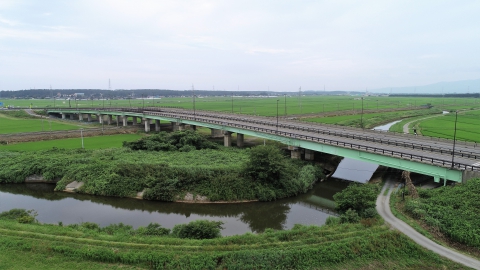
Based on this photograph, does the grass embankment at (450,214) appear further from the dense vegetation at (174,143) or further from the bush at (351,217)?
the dense vegetation at (174,143)

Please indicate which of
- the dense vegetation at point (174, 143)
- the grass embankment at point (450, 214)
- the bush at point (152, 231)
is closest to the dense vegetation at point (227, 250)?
the bush at point (152, 231)

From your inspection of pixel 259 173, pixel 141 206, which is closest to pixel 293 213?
pixel 259 173

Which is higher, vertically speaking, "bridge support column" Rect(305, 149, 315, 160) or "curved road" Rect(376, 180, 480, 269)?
"bridge support column" Rect(305, 149, 315, 160)

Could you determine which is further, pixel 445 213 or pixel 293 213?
pixel 293 213

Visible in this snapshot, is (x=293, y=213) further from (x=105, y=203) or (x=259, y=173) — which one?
(x=105, y=203)

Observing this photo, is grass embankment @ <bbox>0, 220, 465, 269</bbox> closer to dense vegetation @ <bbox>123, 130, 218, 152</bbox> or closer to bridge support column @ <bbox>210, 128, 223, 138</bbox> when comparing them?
dense vegetation @ <bbox>123, 130, 218, 152</bbox>

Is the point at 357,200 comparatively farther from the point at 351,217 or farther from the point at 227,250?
the point at 227,250

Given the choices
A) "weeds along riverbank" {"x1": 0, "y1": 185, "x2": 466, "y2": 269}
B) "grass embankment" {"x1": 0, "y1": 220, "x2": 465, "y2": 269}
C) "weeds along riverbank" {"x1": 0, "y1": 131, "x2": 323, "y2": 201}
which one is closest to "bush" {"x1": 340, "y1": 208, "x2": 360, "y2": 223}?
"weeds along riverbank" {"x1": 0, "y1": 185, "x2": 466, "y2": 269}
